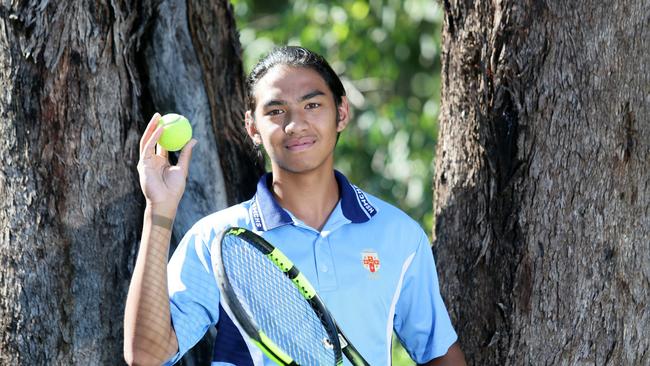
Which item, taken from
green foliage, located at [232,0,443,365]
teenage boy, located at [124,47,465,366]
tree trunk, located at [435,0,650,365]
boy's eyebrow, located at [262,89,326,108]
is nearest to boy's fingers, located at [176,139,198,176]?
teenage boy, located at [124,47,465,366]

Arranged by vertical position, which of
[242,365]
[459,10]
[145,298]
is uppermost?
[459,10]

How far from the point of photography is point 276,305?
3436 mm

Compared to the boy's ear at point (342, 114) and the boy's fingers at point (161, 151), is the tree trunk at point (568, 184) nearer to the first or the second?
the boy's ear at point (342, 114)

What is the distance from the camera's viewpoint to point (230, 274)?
3.36 m

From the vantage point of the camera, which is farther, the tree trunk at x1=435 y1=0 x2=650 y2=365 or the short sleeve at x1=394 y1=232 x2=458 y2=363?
the tree trunk at x1=435 y1=0 x2=650 y2=365

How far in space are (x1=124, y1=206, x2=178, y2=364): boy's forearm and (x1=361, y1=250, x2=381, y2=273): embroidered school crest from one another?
23.9 inches

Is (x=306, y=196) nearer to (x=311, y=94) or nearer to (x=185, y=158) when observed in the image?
(x=311, y=94)

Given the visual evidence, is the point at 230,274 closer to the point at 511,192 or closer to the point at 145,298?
the point at 145,298

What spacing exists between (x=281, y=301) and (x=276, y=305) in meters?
0.02

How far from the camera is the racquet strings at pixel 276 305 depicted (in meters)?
3.38

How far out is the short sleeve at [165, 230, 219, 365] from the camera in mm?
3461

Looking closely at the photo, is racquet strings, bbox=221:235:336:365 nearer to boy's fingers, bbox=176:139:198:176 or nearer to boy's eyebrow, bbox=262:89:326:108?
boy's fingers, bbox=176:139:198:176

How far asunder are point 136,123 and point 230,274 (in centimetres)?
106

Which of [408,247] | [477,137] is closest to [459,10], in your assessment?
[477,137]
